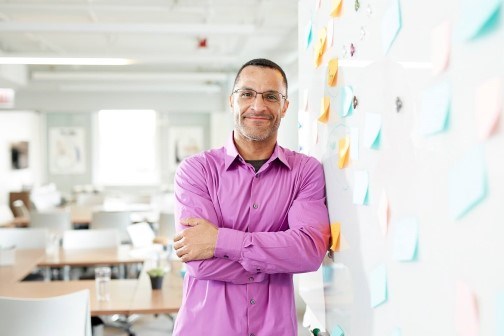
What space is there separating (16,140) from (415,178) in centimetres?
1081

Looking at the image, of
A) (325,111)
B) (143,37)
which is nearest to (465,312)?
(325,111)

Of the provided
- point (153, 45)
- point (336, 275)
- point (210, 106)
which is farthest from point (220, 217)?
point (210, 106)

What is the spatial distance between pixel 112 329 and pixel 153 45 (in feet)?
17.5

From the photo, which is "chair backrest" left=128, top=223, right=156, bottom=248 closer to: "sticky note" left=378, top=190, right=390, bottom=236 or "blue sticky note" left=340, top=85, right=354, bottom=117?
"blue sticky note" left=340, top=85, right=354, bottom=117

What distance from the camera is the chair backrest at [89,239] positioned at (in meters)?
4.71

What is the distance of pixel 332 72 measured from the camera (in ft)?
5.57

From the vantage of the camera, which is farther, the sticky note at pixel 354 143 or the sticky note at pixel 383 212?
the sticky note at pixel 354 143

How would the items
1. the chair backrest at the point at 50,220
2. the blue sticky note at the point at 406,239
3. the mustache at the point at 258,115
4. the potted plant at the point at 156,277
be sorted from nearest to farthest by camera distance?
the blue sticky note at the point at 406,239, the mustache at the point at 258,115, the potted plant at the point at 156,277, the chair backrest at the point at 50,220

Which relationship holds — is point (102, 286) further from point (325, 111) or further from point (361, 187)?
point (361, 187)

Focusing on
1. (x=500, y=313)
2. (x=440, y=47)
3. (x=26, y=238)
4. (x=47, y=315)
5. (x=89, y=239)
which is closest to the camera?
(x=500, y=313)

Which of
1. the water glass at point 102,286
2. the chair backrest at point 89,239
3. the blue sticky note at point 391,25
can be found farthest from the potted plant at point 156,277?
the blue sticky note at point 391,25

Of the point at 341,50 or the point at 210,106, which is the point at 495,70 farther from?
the point at 210,106

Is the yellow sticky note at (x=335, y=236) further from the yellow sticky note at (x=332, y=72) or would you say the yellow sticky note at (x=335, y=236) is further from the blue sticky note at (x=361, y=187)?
the yellow sticky note at (x=332, y=72)

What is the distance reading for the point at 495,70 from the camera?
74 centimetres
